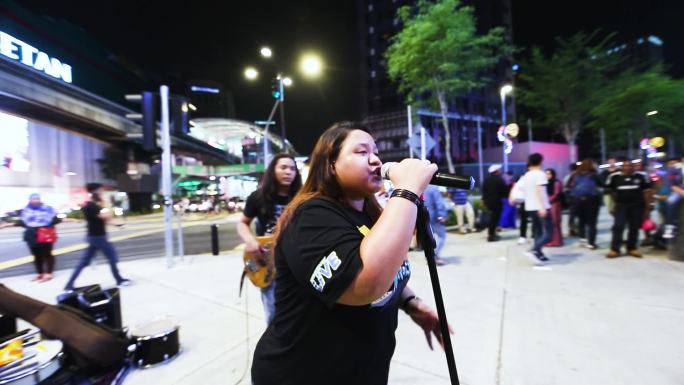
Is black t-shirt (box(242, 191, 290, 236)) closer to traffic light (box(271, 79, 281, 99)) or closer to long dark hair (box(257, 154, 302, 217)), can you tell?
long dark hair (box(257, 154, 302, 217))

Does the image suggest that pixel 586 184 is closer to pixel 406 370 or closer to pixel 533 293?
pixel 533 293

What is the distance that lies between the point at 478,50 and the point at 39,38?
60.1 feet

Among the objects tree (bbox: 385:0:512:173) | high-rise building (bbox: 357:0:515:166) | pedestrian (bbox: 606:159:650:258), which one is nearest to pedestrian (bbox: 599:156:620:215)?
pedestrian (bbox: 606:159:650:258)

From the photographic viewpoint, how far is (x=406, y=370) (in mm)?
2803

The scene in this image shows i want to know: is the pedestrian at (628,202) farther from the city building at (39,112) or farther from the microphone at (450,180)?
the city building at (39,112)

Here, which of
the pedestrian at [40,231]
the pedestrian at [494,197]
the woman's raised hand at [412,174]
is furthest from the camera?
the pedestrian at [494,197]

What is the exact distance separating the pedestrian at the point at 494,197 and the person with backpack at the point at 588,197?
1.51m

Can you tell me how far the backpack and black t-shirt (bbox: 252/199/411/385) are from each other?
293 inches

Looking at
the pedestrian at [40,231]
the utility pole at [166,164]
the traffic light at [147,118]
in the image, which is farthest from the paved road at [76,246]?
the traffic light at [147,118]

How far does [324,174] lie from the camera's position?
1.25 metres

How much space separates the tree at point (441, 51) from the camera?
54.1ft

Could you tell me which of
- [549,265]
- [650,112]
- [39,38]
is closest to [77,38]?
[39,38]

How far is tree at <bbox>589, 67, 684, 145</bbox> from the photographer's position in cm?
1166

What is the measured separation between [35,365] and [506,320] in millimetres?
3948
